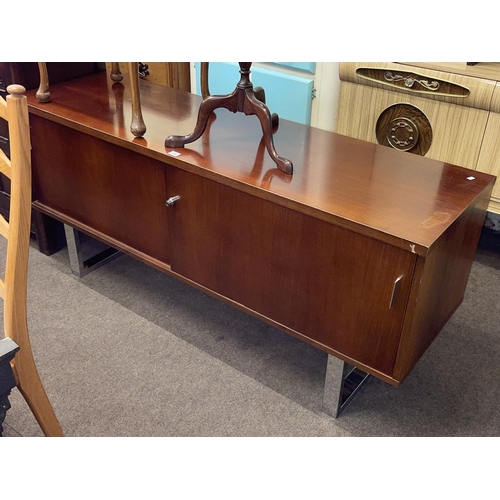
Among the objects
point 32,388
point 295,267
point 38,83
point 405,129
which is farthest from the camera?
point 405,129

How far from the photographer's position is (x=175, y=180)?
127 centimetres

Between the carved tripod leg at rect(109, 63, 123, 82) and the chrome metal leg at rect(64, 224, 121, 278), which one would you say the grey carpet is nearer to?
the chrome metal leg at rect(64, 224, 121, 278)

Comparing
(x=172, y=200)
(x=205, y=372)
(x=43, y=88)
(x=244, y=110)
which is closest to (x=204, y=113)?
(x=244, y=110)

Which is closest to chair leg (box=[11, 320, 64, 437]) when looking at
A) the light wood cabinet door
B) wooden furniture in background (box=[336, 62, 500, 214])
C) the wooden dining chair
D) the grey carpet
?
the wooden dining chair

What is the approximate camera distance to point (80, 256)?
172cm

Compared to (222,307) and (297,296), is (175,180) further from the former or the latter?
(222,307)

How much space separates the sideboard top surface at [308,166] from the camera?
1.04 metres

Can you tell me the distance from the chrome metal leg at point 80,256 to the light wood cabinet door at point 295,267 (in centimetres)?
46

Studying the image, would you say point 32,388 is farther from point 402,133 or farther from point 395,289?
point 402,133

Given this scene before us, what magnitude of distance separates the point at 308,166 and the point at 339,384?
0.48 meters

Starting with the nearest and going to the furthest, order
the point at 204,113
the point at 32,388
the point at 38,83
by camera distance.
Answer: the point at 32,388 < the point at 204,113 < the point at 38,83

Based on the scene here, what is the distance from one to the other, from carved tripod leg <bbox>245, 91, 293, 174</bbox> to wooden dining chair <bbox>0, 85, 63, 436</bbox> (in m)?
0.55

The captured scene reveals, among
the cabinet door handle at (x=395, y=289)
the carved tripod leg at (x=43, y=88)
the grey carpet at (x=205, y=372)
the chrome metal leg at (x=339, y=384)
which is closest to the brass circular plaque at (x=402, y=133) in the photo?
the grey carpet at (x=205, y=372)

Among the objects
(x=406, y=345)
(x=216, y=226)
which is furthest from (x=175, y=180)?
(x=406, y=345)
